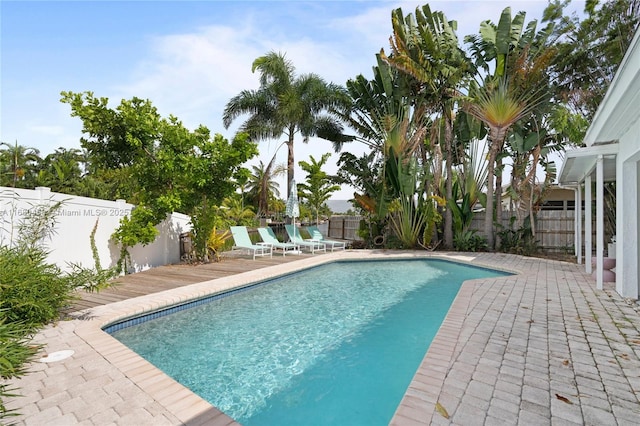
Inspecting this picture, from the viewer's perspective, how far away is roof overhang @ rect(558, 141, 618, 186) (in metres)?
6.60

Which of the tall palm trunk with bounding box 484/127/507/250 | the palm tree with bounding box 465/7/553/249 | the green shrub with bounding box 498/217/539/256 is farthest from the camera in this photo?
the green shrub with bounding box 498/217/539/256

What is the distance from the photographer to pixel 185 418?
2561 millimetres

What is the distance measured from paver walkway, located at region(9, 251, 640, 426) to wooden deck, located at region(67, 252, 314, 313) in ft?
3.15

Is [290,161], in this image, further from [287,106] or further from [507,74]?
[507,74]

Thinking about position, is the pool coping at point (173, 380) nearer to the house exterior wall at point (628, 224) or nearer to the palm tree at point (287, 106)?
the house exterior wall at point (628, 224)

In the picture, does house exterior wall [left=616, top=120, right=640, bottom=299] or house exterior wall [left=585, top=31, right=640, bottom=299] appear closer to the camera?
house exterior wall [left=585, top=31, right=640, bottom=299]

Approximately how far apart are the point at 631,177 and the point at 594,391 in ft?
16.8

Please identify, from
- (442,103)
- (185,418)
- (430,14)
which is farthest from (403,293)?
(430,14)

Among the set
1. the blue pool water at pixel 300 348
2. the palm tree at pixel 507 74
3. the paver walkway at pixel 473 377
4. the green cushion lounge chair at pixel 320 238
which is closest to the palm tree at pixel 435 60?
A: the palm tree at pixel 507 74

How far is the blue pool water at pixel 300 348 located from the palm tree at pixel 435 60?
28.3 ft

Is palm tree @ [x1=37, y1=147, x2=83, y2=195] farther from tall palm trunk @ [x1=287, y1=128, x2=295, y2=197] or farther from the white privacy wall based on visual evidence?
the white privacy wall

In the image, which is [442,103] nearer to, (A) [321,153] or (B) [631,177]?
(A) [321,153]

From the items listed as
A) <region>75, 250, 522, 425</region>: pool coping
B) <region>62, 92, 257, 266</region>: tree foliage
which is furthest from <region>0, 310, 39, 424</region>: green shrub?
<region>62, 92, 257, 266</region>: tree foliage

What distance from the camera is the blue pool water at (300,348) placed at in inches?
136
